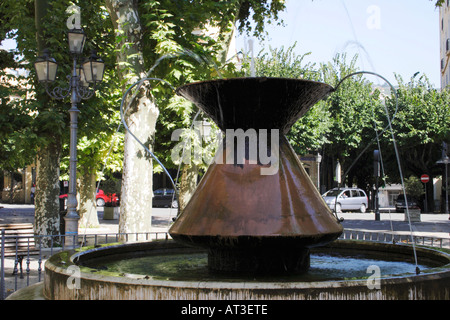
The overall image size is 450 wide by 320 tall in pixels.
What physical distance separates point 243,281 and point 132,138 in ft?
27.5

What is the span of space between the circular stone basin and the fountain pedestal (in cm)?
24

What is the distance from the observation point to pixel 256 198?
5004 mm

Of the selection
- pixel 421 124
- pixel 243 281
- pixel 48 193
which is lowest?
pixel 243 281

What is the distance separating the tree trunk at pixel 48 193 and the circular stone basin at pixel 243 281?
8.17 meters

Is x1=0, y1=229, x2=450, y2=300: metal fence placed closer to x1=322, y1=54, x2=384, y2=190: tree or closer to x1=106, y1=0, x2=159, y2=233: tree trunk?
A: x1=106, y1=0, x2=159, y2=233: tree trunk

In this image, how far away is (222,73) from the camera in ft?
45.4

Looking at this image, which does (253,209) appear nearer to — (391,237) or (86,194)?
(391,237)

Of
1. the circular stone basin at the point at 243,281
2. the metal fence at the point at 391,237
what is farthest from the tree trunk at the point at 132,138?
the circular stone basin at the point at 243,281

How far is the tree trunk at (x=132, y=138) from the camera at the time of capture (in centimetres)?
1194

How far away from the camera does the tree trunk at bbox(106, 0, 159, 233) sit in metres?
11.9

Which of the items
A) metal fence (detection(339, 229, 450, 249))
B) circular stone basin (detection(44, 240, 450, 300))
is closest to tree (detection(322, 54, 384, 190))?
metal fence (detection(339, 229, 450, 249))

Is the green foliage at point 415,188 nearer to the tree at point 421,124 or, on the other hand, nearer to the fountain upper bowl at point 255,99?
the tree at point 421,124

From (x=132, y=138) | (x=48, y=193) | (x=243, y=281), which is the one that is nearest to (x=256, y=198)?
(x=243, y=281)

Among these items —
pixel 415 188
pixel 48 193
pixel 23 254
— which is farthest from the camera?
pixel 415 188
